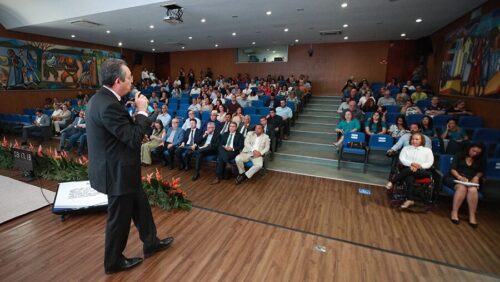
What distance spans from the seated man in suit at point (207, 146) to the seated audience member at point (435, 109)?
504cm

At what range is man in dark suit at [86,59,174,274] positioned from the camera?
5.21ft

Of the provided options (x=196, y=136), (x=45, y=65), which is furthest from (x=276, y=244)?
(x=45, y=65)

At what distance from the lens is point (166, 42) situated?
36.1 feet

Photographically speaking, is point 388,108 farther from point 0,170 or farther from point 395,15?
point 0,170

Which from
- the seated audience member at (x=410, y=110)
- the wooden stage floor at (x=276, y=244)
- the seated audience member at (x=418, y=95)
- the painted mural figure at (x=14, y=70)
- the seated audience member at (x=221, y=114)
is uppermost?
the painted mural figure at (x=14, y=70)

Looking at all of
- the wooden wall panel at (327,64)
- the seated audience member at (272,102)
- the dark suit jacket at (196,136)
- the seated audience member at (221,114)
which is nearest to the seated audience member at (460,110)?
the seated audience member at (272,102)

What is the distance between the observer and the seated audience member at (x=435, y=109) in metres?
5.77

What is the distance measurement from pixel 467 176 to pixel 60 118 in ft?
32.8

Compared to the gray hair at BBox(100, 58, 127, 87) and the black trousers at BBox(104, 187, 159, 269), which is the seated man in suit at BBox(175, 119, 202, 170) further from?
the gray hair at BBox(100, 58, 127, 87)

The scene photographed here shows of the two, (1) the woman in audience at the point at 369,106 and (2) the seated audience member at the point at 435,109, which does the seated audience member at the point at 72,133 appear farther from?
(2) the seated audience member at the point at 435,109

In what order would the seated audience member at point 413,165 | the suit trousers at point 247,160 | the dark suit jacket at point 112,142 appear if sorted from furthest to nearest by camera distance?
the suit trousers at point 247,160
the seated audience member at point 413,165
the dark suit jacket at point 112,142

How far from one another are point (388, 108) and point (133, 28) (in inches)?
324

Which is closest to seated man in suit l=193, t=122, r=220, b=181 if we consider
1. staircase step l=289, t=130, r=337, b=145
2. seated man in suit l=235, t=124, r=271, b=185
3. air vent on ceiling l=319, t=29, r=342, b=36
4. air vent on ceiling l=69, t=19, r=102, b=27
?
seated man in suit l=235, t=124, r=271, b=185

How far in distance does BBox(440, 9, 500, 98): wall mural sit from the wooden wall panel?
360cm
